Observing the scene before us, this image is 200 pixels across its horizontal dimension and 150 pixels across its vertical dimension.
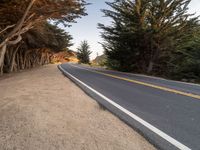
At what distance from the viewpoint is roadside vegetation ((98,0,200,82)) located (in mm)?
19844

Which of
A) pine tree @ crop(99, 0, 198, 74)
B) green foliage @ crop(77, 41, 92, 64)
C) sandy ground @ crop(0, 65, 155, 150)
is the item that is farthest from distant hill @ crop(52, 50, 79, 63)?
sandy ground @ crop(0, 65, 155, 150)

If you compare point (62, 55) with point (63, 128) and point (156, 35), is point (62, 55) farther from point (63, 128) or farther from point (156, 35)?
point (63, 128)

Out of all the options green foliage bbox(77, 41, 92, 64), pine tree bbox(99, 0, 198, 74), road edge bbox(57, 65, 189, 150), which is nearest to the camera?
road edge bbox(57, 65, 189, 150)

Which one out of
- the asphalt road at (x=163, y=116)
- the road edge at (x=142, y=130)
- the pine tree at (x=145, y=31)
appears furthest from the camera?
the pine tree at (x=145, y=31)

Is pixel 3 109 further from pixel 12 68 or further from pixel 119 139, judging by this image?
pixel 12 68

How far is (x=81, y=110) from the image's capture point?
21.3 feet

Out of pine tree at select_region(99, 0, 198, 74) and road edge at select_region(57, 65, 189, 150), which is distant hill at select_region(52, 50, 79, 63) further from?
road edge at select_region(57, 65, 189, 150)

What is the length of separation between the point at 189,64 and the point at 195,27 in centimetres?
461

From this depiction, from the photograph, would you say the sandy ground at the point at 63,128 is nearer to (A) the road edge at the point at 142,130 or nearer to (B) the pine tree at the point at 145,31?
(A) the road edge at the point at 142,130

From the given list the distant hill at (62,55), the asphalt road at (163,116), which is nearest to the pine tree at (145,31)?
the asphalt road at (163,116)

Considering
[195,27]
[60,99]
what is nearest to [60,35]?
[195,27]

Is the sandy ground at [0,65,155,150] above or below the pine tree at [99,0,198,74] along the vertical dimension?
below

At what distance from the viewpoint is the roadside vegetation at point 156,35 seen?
19.8 metres

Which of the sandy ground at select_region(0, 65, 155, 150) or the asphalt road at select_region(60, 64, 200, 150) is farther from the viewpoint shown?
the asphalt road at select_region(60, 64, 200, 150)
